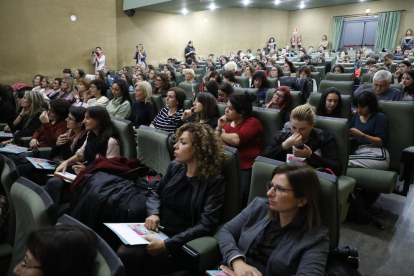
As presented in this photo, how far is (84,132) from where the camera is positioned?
8.45 feet

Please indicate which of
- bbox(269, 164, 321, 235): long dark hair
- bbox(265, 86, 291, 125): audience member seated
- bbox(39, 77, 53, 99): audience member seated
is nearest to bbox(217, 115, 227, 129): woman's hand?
bbox(265, 86, 291, 125): audience member seated

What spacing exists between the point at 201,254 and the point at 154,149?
969mm

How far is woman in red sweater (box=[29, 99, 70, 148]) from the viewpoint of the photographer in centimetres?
280

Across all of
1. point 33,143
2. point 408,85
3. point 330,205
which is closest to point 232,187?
point 330,205

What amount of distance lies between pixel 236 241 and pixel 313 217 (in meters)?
0.36

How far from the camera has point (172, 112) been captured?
10.6 feet

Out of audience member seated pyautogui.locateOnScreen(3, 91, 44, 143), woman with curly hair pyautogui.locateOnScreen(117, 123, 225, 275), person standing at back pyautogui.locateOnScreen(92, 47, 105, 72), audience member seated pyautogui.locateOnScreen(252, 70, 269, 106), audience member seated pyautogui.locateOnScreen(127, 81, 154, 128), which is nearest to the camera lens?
woman with curly hair pyautogui.locateOnScreen(117, 123, 225, 275)

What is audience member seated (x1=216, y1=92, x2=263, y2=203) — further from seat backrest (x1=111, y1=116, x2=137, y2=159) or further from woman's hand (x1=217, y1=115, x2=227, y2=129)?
seat backrest (x1=111, y1=116, x2=137, y2=159)

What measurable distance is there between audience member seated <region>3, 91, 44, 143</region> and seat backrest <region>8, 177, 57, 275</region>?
2.20 meters

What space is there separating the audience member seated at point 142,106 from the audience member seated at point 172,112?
320 millimetres

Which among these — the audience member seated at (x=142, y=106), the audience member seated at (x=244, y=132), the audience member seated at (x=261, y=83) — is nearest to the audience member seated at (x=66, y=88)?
the audience member seated at (x=142, y=106)

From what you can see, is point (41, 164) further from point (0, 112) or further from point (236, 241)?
point (0, 112)

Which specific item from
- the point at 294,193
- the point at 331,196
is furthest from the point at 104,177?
the point at 331,196

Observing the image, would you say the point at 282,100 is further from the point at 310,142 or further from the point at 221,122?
the point at 310,142
